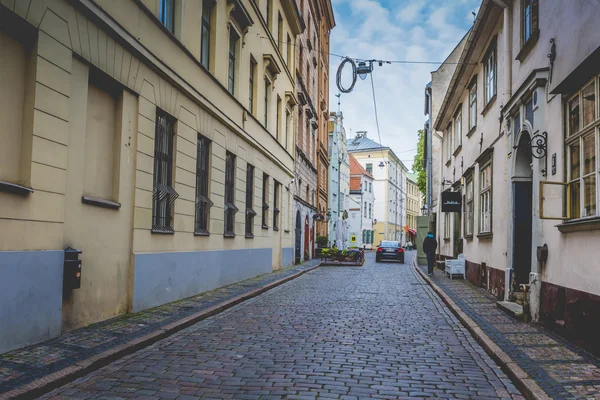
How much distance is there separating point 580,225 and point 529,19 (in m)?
4.97

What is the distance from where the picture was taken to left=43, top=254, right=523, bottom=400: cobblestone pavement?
562 cm

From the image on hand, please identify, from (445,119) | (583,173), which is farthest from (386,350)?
(445,119)

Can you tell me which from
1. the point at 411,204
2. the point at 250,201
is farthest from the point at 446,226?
the point at 411,204

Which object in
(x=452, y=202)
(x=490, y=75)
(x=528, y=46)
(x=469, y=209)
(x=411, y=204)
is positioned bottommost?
(x=469, y=209)

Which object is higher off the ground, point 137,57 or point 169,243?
point 137,57

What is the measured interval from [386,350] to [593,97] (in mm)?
4186

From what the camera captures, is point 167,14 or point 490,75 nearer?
point 167,14

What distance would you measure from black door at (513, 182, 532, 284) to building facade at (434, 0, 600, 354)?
2 centimetres

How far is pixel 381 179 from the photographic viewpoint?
8012 cm

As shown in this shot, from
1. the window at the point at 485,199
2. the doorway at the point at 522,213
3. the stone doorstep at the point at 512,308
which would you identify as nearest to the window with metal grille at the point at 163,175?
the stone doorstep at the point at 512,308

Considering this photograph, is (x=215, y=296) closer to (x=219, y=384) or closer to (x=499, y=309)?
(x=499, y=309)

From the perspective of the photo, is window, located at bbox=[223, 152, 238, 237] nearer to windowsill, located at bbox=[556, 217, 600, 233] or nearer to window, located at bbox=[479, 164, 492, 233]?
window, located at bbox=[479, 164, 492, 233]

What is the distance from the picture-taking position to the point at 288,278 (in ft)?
61.5

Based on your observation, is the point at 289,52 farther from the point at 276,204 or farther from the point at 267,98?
the point at 276,204
